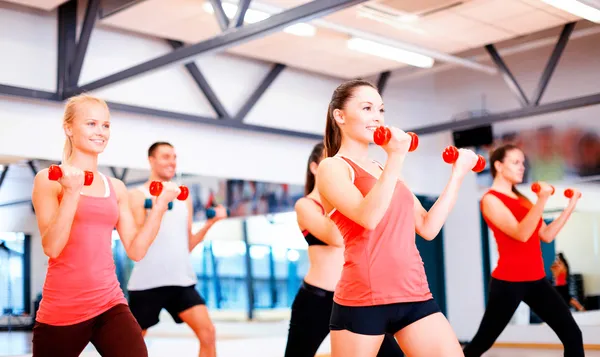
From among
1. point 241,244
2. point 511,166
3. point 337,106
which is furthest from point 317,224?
point 241,244

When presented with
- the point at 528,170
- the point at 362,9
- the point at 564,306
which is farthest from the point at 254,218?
the point at 564,306

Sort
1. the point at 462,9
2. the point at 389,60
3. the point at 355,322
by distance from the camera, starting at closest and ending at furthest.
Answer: the point at 355,322
the point at 462,9
the point at 389,60

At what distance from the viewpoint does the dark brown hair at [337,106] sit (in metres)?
2.70

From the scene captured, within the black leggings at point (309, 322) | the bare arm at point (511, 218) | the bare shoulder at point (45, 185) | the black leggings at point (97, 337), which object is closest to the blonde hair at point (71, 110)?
the bare shoulder at point (45, 185)

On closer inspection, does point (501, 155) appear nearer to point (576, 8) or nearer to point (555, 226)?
point (555, 226)

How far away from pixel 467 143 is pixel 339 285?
6811mm

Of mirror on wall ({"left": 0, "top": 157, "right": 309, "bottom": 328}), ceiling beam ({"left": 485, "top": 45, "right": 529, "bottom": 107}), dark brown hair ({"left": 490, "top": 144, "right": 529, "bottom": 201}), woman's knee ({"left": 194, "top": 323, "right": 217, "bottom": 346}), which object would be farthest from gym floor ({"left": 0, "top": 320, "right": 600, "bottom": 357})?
dark brown hair ({"left": 490, "top": 144, "right": 529, "bottom": 201})

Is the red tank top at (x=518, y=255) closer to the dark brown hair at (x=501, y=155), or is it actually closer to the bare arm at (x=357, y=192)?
the dark brown hair at (x=501, y=155)

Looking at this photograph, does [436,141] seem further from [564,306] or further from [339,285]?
[339,285]

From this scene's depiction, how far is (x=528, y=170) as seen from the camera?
888 centimetres

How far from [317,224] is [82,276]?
1.29 metres

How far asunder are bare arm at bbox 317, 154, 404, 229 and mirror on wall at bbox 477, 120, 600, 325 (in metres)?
6.47

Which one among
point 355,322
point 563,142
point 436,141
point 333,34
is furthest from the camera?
point 436,141

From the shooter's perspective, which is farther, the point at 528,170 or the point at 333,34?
the point at 528,170
